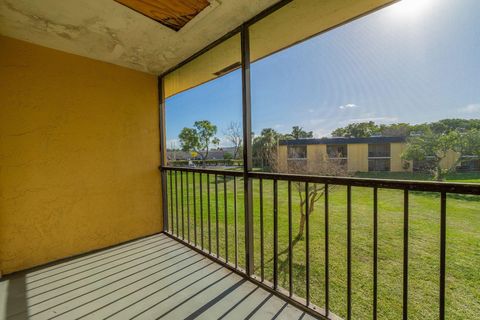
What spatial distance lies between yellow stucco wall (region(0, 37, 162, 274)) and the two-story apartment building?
1866 millimetres

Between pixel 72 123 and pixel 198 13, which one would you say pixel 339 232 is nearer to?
pixel 198 13

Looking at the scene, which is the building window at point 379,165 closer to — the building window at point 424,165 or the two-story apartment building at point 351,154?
the two-story apartment building at point 351,154

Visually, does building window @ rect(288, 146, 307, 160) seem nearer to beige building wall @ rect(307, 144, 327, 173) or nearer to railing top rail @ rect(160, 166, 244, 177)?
beige building wall @ rect(307, 144, 327, 173)

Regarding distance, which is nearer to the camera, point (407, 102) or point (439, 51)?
point (439, 51)

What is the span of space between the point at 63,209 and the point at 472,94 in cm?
329

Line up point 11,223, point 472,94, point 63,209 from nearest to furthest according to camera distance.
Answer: point 472,94
point 11,223
point 63,209

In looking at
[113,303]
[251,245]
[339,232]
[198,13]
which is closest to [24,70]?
[198,13]

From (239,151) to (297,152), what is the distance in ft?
1.70

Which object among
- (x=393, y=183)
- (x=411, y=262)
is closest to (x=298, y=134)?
(x=393, y=183)

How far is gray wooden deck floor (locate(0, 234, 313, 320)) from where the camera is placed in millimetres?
1462

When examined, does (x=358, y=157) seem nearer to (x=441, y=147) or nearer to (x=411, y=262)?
(x=441, y=147)

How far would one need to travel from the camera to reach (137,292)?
5.51 ft

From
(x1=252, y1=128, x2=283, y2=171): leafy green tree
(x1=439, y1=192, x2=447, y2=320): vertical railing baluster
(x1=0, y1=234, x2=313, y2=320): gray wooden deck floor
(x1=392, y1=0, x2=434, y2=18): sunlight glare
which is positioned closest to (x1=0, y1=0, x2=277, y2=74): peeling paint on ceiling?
(x1=392, y1=0, x2=434, y2=18): sunlight glare

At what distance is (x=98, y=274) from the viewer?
194 centimetres
